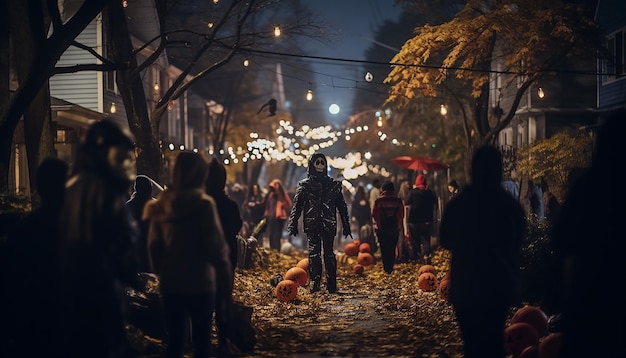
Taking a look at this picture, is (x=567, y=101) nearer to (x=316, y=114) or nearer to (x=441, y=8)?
(x=441, y=8)

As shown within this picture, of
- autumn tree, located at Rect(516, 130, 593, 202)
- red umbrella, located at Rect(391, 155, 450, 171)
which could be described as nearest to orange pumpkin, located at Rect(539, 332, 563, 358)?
autumn tree, located at Rect(516, 130, 593, 202)

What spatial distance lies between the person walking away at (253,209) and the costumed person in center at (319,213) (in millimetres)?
12288

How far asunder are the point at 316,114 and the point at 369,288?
114 meters

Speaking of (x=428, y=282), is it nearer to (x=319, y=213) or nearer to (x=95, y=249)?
(x=319, y=213)

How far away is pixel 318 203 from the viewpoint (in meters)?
A: 15.6

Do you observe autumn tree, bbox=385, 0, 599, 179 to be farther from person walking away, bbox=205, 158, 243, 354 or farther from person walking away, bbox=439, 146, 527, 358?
person walking away, bbox=439, 146, 527, 358

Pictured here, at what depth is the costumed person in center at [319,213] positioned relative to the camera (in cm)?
1546

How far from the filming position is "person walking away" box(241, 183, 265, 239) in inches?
1123

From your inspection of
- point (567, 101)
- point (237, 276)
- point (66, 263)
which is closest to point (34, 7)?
point (237, 276)

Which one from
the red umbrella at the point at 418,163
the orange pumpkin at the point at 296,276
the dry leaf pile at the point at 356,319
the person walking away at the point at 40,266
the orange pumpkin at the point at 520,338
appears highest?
the red umbrella at the point at 418,163

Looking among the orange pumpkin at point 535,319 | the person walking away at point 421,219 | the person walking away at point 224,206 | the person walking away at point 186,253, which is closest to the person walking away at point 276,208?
the person walking away at point 421,219

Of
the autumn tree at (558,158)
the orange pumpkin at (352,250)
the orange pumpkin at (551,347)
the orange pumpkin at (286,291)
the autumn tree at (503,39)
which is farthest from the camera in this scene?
the autumn tree at (558,158)

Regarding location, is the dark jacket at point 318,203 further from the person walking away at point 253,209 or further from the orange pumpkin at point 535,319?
the person walking away at point 253,209

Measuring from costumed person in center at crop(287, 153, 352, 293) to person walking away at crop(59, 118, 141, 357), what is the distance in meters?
8.93
